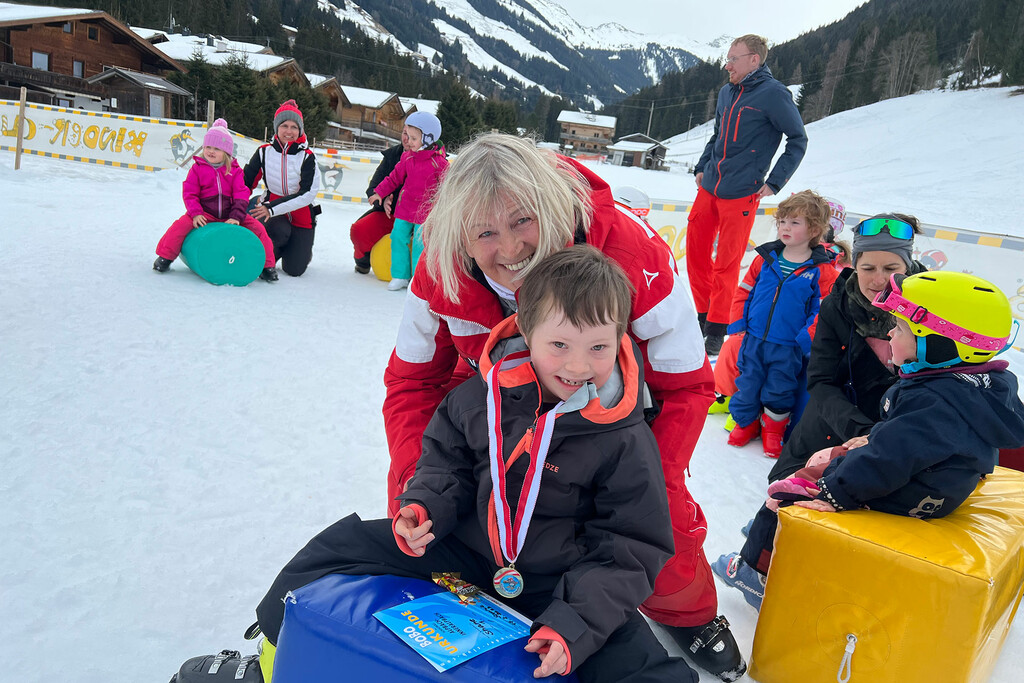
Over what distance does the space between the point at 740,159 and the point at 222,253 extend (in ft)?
13.1

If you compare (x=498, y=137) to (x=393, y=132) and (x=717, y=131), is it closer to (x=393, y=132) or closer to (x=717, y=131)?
(x=717, y=131)

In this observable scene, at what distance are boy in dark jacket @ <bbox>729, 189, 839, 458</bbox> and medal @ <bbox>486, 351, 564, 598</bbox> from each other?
2223mm

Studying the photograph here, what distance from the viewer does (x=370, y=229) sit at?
6262mm

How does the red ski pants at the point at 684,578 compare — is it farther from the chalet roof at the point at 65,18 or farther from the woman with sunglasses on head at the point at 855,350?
the chalet roof at the point at 65,18

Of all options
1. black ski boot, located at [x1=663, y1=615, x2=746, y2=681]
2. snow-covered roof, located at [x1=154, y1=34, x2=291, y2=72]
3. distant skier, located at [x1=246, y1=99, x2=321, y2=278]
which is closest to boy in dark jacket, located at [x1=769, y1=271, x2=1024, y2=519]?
black ski boot, located at [x1=663, y1=615, x2=746, y2=681]

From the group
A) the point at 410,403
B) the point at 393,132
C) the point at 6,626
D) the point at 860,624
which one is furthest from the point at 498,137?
the point at 393,132

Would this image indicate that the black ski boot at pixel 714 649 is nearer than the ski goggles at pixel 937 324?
No

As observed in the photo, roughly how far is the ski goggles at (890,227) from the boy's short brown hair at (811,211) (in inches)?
30.5

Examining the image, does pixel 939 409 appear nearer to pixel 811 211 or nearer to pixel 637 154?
pixel 811 211

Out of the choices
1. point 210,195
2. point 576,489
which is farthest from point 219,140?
point 576,489

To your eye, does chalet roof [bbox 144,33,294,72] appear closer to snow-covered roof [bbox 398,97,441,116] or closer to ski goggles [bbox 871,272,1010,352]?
snow-covered roof [bbox 398,97,441,116]

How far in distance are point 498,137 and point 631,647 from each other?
4.06 ft

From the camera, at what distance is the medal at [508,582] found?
4.68 ft

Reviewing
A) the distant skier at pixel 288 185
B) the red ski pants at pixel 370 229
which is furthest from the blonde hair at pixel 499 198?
the red ski pants at pixel 370 229
